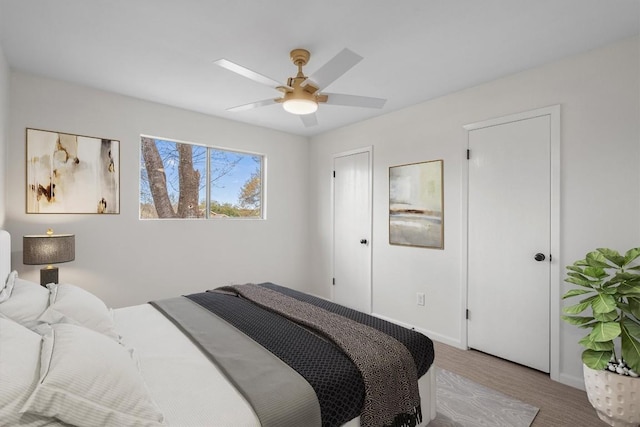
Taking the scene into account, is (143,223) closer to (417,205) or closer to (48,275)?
(48,275)

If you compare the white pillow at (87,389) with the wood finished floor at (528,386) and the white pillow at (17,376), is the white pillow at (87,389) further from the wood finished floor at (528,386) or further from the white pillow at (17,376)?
the wood finished floor at (528,386)

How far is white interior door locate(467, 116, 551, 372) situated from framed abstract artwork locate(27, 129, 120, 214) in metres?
3.68

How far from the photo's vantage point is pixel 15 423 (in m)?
0.90

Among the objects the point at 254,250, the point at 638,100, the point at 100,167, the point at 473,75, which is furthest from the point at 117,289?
the point at 638,100

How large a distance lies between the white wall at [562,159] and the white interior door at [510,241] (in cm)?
11

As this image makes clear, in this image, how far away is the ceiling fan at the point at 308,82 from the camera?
1.86 metres

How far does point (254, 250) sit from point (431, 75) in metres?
3.03

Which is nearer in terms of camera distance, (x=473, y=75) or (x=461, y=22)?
(x=461, y=22)

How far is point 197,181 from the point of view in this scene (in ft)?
13.1

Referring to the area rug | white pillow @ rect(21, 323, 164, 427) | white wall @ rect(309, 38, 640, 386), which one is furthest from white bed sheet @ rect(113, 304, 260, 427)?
white wall @ rect(309, 38, 640, 386)

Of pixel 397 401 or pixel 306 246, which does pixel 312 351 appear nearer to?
pixel 397 401

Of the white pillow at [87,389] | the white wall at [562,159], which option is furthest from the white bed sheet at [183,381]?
the white wall at [562,159]

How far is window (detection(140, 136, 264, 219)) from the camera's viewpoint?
3656mm

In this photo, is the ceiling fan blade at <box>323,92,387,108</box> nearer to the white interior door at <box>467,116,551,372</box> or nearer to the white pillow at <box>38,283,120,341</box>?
the white interior door at <box>467,116,551,372</box>
